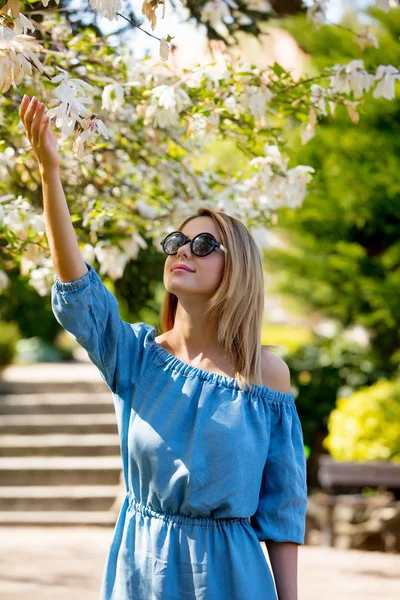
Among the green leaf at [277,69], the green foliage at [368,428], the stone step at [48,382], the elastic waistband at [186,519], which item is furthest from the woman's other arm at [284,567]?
the stone step at [48,382]

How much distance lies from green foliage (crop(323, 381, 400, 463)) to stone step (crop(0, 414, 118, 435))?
300 centimetres

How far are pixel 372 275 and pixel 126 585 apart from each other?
7.65 metres

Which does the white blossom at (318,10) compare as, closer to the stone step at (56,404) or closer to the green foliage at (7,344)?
the stone step at (56,404)

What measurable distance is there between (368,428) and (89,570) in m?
3.05

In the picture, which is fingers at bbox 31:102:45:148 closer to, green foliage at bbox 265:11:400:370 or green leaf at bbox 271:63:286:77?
green leaf at bbox 271:63:286:77

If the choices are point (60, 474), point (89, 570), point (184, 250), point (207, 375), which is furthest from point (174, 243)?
point (60, 474)

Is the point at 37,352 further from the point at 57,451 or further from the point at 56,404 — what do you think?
the point at 57,451

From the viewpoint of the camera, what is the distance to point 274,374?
6.98 ft

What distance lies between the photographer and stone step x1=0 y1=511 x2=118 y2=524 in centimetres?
862

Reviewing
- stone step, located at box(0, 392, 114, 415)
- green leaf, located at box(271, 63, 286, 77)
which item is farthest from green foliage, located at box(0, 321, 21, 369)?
green leaf, located at box(271, 63, 286, 77)

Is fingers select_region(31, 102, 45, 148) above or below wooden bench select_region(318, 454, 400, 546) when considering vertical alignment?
above

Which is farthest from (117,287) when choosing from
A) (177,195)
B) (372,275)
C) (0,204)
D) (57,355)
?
(57,355)

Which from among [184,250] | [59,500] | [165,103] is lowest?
[59,500]

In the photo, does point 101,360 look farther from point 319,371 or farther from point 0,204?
point 319,371
